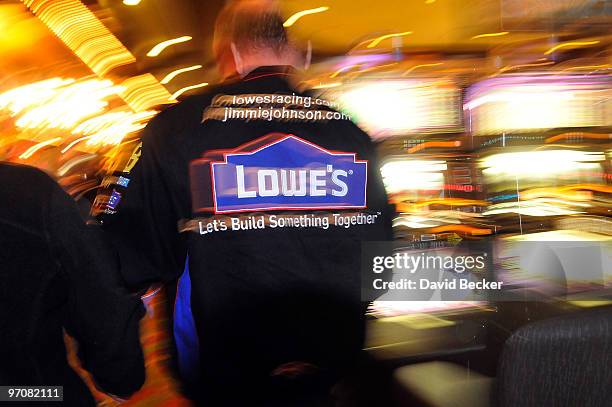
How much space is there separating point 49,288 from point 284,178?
0.63 meters

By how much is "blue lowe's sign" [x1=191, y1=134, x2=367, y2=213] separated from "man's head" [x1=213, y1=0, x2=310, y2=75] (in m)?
0.23

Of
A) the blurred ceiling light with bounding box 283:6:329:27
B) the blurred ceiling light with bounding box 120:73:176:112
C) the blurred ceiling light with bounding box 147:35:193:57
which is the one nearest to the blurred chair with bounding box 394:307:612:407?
the blurred ceiling light with bounding box 283:6:329:27

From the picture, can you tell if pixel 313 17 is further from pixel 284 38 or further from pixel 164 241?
pixel 164 241

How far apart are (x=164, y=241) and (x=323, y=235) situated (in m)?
0.41

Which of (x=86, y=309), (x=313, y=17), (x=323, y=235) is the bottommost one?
(x=86, y=309)

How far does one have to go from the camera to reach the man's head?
1497mm

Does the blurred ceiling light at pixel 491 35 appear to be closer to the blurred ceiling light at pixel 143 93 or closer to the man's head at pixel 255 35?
the man's head at pixel 255 35

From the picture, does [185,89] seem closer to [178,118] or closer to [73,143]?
[73,143]

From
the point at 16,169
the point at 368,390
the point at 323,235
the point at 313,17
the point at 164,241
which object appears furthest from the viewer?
the point at 313,17

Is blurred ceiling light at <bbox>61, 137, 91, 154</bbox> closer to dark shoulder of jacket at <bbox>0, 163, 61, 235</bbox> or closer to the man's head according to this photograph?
the man's head

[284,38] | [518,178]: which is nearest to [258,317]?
[284,38]

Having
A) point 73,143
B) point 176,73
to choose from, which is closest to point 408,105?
point 176,73

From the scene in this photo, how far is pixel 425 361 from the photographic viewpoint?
10.2ft

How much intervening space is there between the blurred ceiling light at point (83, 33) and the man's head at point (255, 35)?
2478 mm
